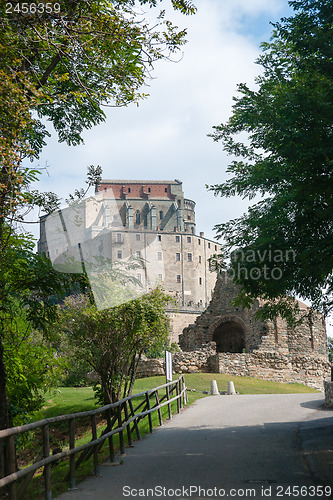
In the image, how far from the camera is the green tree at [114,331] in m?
15.9

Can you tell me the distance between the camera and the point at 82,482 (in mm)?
6895

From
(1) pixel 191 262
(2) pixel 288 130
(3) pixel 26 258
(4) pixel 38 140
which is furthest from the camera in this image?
(1) pixel 191 262

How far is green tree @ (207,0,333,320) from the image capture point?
860 centimetres

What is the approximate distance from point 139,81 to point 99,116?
8.31ft

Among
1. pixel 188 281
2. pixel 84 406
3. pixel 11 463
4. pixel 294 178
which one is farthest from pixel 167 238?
pixel 11 463

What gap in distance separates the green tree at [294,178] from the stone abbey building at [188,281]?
1.32 m

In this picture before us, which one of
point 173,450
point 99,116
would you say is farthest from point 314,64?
point 173,450

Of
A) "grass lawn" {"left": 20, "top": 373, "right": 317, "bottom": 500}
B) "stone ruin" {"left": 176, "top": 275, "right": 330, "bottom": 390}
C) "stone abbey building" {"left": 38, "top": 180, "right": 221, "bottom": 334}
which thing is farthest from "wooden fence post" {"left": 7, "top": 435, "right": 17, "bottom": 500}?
"stone abbey building" {"left": 38, "top": 180, "right": 221, "bottom": 334}

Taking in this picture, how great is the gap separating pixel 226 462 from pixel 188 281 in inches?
3716

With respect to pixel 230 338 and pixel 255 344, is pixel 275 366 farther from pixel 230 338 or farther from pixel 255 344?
pixel 230 338

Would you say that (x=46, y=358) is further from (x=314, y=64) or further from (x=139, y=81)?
(x=314, y=64)

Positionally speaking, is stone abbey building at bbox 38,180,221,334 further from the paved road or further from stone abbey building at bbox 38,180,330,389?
the paved road

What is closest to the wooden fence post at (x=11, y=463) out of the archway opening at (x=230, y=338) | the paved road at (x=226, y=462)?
the paved road at (x=226, y=462)

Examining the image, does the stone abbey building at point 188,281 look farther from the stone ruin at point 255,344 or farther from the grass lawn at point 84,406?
the grass lawn at point 84,406
